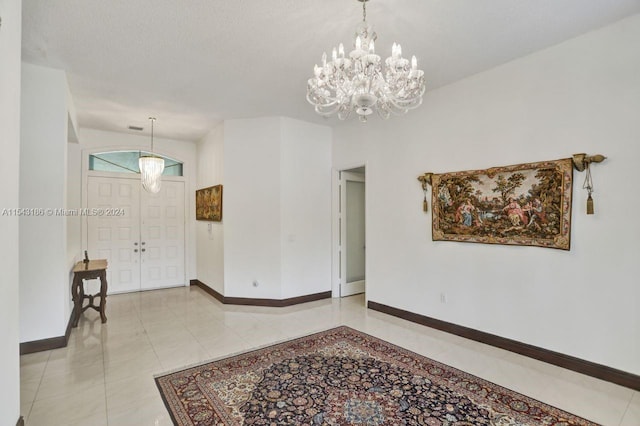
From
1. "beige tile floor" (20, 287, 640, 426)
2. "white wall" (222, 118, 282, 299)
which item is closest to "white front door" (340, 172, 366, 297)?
"beige tile floor" (20, 287, 640, 426)

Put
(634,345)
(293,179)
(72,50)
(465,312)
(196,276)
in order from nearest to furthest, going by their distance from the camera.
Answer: (634,345) → (72,50) → (465,312) → (293,179) → (196,276)

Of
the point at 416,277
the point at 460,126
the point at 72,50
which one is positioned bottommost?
the point at 416,277

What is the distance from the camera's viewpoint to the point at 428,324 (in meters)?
4.16

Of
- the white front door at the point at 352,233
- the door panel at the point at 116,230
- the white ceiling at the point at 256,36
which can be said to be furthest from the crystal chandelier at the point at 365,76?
the door panel at the point at 116,230

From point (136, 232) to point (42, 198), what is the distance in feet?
9.52

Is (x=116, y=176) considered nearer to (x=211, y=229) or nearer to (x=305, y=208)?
(x=211, y=229)

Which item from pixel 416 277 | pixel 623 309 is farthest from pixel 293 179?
pixel 623 309

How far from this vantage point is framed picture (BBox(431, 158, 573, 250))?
3.07m

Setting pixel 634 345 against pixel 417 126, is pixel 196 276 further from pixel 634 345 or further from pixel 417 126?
pixel 634 345

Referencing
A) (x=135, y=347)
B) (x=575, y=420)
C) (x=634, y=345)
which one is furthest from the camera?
(x=135, y=347)

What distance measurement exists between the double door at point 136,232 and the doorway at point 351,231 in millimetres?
3422

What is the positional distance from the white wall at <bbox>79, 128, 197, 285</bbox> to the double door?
137mm

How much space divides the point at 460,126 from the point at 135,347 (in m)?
4.51

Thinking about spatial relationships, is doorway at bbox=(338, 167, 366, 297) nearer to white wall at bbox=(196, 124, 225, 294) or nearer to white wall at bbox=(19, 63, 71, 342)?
white wall at bbox=(196, 124, 225, 294)
